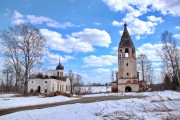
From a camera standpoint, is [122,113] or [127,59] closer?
[122,113]

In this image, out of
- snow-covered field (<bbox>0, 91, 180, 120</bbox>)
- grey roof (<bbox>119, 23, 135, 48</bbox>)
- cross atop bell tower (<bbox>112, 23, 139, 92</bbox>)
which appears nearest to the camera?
snow-covered field (<bbox>0, 91, 180, 120</bbox>)

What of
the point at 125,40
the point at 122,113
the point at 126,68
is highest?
the point at 125,40

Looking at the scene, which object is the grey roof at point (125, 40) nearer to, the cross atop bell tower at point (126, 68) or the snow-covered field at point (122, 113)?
the cross atop bell tower at point (126, 68)

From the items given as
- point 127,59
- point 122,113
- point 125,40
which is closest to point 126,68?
point 127,59

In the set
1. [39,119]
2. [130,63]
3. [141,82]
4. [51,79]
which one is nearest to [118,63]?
[130,63]

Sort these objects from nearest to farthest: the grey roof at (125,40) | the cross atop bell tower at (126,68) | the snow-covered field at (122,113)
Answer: the snow-covered field at (122,113)
the cross atop bell tower at (126,68)
the grey roof at (125,40)

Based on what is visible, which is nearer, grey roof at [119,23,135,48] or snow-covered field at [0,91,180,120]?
snow-covered field at [0,91,180,120]

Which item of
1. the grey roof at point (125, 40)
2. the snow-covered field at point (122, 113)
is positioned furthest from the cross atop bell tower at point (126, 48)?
the snow-covered field at point (122, 113)

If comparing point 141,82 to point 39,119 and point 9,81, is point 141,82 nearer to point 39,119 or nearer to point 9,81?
point 9,81

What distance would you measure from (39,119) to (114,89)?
52930 millimetres

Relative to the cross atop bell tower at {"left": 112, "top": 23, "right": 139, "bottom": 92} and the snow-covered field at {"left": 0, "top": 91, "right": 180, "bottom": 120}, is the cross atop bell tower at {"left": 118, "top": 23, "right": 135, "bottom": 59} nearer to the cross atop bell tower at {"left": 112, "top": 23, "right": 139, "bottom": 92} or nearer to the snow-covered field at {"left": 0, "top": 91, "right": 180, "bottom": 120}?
the cross atop bell tower at {"left": 112, "top": 23, "right": 139, "bottom": 92}

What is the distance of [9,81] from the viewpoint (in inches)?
2793

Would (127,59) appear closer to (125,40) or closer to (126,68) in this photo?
(126,68)

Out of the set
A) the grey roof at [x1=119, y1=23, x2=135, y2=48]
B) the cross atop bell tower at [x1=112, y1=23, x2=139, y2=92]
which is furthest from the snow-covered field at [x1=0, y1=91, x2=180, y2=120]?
the grey roof at [x1=119, y1=23, x2=135, y2=48]
